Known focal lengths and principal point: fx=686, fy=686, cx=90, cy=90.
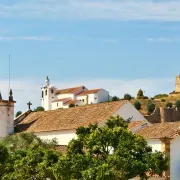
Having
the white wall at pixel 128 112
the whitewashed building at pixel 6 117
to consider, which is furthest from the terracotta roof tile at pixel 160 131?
the whitewashed building at pixel 6 117

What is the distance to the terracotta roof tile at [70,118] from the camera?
5512 cm

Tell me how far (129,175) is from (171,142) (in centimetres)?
863

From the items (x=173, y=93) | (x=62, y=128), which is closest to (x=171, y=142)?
(x=62, y=128)

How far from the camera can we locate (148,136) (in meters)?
45.2

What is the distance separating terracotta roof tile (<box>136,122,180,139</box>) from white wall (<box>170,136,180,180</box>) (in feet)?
1.98

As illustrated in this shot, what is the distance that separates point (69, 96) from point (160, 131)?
75157 millimetres

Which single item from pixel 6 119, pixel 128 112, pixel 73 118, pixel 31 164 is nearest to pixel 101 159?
pixel 31 164

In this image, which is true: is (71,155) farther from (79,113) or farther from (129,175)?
(79,113)

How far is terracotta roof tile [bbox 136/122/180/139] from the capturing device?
144 ft

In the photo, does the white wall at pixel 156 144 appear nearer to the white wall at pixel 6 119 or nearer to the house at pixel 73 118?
the house at pixel 73 118

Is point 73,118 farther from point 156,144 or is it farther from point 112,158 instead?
point 112,158

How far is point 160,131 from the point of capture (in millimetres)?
45250

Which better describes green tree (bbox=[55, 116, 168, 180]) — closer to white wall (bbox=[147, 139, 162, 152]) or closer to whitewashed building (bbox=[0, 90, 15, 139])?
white wall (bbox=[147, 139, 162, 152])

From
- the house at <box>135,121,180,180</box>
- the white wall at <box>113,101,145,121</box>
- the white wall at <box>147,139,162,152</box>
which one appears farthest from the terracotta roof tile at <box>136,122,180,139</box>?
the white wall at <box>113,101,145,121</box>
